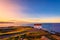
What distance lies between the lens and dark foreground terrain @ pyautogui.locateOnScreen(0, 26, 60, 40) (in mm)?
2299

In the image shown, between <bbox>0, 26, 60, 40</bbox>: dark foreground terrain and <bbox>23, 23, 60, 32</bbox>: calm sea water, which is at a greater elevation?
<bbox>23, 23, 60, 32</bbox>: calm sea water

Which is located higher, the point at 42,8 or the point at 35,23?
the point at 42,8

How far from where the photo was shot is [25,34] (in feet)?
7.80

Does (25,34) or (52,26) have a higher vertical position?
(52,26)

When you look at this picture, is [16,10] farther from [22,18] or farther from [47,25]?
[47,25]

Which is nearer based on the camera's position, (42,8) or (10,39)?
(10,39)

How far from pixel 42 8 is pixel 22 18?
1.31 ft

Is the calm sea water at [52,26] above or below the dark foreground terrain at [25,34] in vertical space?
above

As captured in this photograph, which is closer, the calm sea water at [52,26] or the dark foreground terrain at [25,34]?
the dark foreground terrain at [25,34]

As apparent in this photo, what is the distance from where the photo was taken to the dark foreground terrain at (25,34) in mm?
2299

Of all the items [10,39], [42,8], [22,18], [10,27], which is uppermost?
[42,8]

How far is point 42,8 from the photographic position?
98.1 inches

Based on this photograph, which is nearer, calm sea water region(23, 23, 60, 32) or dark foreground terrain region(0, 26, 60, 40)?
dark foreground terrain region(0, 26, 60, 40)

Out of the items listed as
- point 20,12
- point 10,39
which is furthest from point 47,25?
point 10,39
